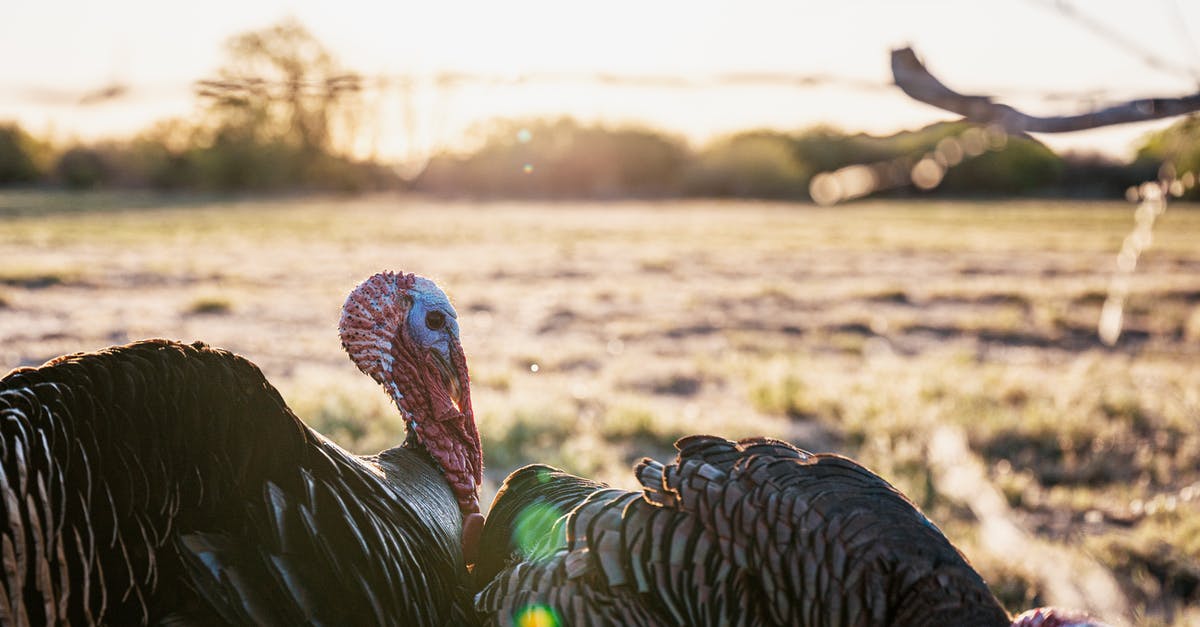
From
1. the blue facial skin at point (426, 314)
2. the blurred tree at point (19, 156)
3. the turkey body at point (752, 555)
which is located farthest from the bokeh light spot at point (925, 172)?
the blurred tree at point (19, 156)

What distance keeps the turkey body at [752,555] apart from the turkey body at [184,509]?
36 centimetres

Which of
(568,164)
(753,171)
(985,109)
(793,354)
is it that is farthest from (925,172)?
(568,164)

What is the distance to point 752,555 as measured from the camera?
6.11ft

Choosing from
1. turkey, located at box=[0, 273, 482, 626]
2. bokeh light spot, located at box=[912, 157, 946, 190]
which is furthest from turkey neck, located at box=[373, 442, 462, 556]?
bokeh light spot, located at box=[912, 157, 946, 190]

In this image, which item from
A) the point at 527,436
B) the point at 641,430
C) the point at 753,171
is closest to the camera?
the point at 527,436

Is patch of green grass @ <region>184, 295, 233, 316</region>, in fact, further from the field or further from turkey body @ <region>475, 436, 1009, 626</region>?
turkey body @ <region>475, 436, 1009, 626</region>

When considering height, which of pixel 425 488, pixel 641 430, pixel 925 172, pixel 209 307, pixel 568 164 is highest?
pixel 568 164

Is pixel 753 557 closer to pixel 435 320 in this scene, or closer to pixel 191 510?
pixel 191 510

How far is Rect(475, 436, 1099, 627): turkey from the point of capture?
1784 millimetres

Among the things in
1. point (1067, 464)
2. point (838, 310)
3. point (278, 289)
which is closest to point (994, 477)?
point (1067, 464)

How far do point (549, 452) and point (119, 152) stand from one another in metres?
53.4

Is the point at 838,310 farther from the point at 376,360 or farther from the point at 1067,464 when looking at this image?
the point at 376,360

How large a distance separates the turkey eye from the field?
1.42m

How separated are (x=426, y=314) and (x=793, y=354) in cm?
714
